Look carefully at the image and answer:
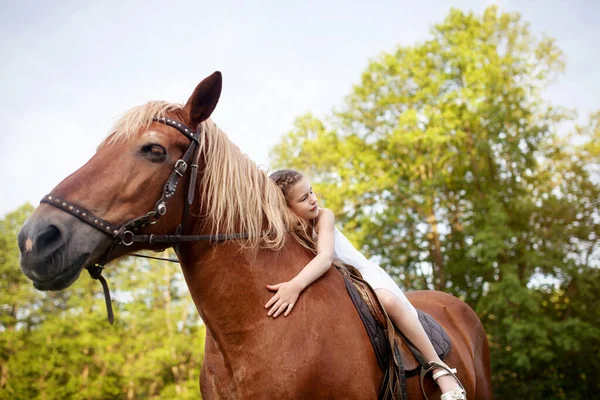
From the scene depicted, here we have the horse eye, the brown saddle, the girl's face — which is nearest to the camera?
the horse eye

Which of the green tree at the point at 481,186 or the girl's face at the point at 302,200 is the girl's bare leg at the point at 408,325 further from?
the green tree at the point at 481,186

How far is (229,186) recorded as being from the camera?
2.77 meters

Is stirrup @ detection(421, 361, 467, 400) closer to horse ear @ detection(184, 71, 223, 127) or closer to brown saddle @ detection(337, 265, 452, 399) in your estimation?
brown saddle @ detection(337, 265, 452, 399)

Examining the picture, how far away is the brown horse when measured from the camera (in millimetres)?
2268

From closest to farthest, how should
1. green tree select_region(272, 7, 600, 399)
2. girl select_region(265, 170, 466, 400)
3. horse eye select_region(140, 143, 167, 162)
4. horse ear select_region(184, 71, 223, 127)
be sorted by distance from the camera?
1. horse eye select_region(140, 143, 167, 162)
2. horse ear select_region(184, 71, 223, 127)
3. girl select_region(265, 170, 466, 400)
4. green tree select_region(272, 7, 600, 399)

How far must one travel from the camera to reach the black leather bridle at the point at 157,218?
2.26 meters

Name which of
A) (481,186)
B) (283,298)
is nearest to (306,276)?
(283,298)

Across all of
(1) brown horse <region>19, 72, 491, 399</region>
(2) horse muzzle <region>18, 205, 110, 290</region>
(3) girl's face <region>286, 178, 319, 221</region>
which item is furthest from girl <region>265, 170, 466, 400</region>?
(2) horse muzzle <region>18, 205, 110, 290</region>

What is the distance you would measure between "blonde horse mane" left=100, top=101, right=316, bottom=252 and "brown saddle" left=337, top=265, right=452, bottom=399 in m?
0.69

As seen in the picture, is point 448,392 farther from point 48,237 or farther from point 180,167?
point 48,237

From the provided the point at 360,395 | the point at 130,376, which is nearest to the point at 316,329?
the point at 360,395

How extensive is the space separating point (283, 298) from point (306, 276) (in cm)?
23

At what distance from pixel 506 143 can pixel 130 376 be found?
19673 mm

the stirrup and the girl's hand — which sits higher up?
the girl's hand
